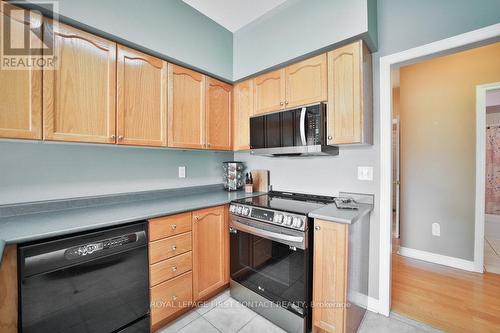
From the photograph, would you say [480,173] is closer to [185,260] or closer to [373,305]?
[373,305]

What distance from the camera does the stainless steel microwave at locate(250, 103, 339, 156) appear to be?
1691 mm

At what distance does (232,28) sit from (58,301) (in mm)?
2659

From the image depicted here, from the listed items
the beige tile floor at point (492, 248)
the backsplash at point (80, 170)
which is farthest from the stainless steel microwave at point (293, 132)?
the beige tile floor at point (492, 248)

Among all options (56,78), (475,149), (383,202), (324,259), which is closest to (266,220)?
(324,259)

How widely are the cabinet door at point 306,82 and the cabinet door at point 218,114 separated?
29.1 inches

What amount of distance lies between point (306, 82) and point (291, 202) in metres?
1.08

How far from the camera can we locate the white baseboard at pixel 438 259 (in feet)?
7.56

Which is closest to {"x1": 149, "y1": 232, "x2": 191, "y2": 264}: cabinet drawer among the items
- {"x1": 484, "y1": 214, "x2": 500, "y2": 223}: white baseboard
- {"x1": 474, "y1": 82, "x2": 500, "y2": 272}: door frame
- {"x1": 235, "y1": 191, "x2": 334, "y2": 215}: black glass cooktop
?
{"x1": 235, "y1": 191, "x2": 334, "y2": 215}: black glass cooktop

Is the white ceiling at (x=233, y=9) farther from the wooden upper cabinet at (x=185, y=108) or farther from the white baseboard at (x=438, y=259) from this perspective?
the white baseboard at (x=438, y=259)

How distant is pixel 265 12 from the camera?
6.57 feet

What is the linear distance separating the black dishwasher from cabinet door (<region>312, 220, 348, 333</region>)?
1.17m

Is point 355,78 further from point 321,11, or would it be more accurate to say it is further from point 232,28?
point 232,28

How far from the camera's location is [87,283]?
1.20 m

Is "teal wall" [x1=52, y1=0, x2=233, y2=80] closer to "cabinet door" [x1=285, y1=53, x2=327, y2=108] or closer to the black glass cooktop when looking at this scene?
"cabinet door" [x1=285, y1=53, x2=327, y2=108]
